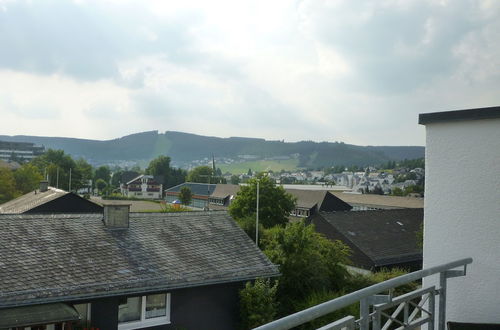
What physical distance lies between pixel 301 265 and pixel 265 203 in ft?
72.5

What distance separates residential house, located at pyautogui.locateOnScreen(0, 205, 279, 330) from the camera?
12.1m

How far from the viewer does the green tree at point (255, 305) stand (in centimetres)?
1536

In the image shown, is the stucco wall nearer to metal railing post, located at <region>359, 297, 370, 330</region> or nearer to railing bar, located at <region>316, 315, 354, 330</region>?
metal railing post, located at <region>359, 297, 370, 330</region>

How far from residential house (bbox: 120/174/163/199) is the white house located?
13026cm

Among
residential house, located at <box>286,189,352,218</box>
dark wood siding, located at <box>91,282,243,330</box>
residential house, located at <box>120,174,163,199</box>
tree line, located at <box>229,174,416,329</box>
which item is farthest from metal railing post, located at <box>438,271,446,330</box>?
residential house, located at <box>120,174,163,199</box>

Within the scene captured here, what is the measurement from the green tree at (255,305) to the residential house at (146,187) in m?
119

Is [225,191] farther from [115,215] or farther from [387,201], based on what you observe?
[115,215]

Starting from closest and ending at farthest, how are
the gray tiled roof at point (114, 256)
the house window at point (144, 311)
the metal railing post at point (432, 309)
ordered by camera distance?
the metal railing post at point (432, 309), the gray tiled roof at point (114, 256), the house window at point (144, 311)

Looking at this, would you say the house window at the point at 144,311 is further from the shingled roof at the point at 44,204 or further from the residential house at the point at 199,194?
the residential house at the point at 199,194

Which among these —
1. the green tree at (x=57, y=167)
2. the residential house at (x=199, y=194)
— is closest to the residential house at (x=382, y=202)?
the residential house at (x=199, y=194)

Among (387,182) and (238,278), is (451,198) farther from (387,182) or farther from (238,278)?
(387,182)

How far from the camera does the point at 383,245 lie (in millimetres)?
34188

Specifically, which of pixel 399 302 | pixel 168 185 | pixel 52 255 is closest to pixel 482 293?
pixel 399 302

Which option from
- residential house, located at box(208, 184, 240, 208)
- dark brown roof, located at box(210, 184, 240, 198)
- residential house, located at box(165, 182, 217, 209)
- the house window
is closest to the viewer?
the house window
